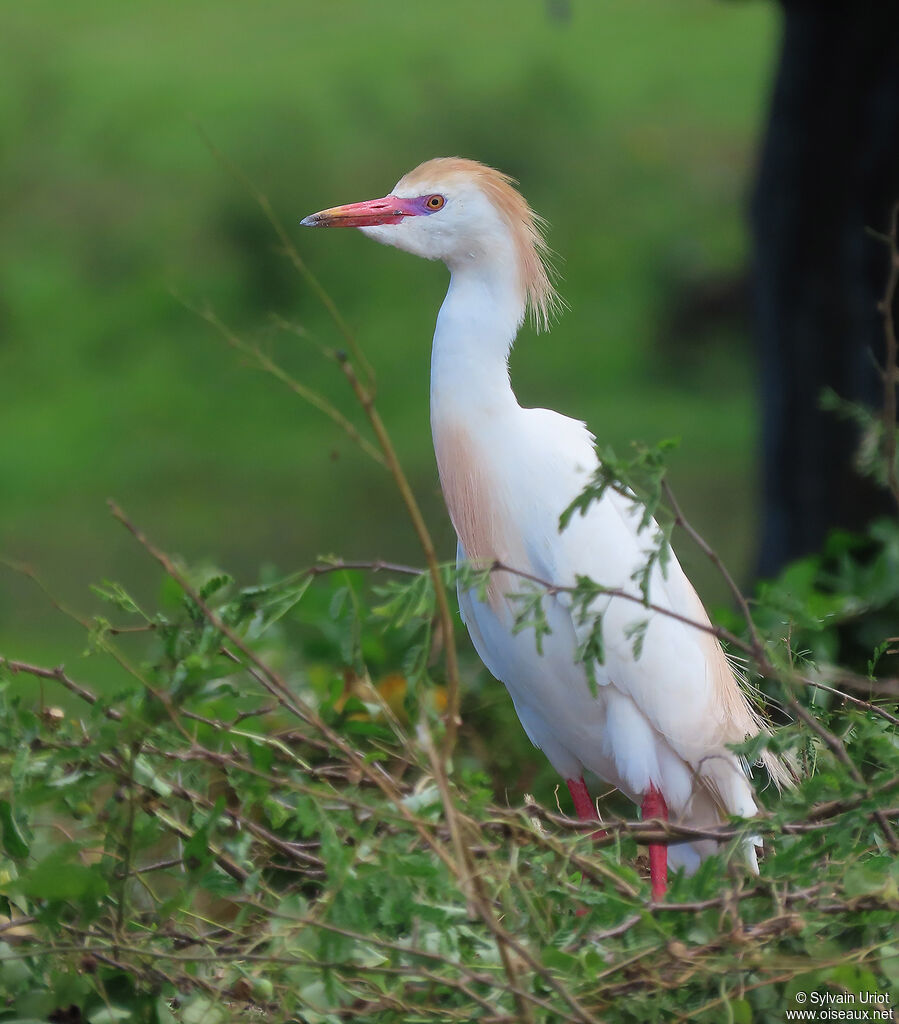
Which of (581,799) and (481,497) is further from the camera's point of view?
(581,799)

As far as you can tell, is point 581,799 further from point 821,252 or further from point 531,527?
point 821,252

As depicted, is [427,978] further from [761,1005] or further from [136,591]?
[136,591]

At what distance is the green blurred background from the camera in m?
8.18

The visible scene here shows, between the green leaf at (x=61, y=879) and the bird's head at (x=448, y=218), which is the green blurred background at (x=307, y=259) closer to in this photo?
the bird's head at (x=448, y=218)

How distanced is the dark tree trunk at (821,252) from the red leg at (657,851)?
1920 millimetres

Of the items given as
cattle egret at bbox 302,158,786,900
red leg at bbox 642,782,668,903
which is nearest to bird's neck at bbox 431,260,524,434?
cattle egret at bbox 302,158,786,900

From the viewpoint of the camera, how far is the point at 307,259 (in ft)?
31.3

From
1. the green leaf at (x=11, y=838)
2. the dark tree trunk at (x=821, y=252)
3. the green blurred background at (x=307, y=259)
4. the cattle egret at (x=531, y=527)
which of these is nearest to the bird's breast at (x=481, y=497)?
the cattle egret at (x=531, y=527)

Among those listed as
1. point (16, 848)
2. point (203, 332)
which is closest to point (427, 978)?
point (16, 848)

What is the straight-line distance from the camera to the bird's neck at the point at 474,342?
2213 millimetres

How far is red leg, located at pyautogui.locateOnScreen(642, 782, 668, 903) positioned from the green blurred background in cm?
464

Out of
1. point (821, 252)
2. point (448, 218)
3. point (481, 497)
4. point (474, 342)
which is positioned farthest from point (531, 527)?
point (821, 252)

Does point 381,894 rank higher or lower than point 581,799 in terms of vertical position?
higher

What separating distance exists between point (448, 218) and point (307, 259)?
7526 millimetres
